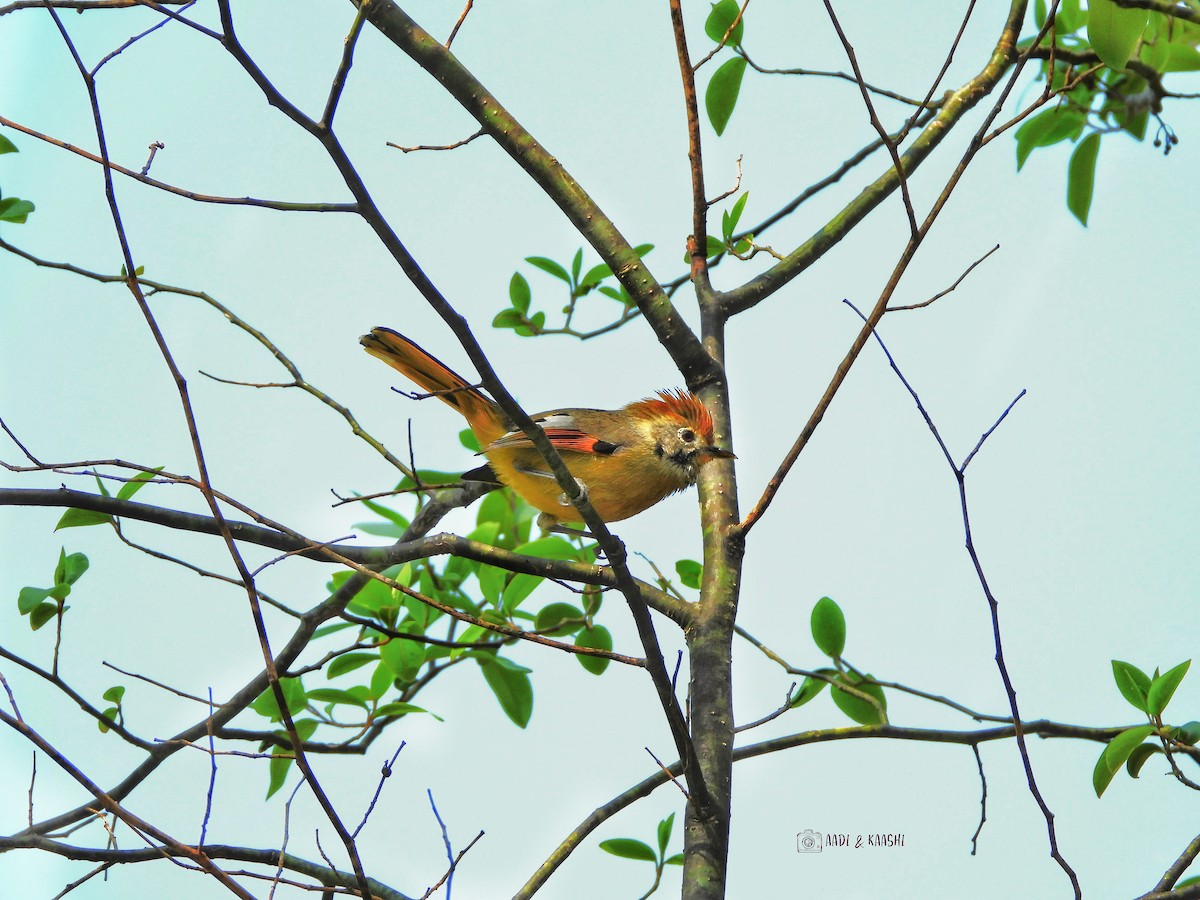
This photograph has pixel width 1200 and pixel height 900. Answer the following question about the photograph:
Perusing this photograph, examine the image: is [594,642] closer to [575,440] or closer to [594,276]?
[575,440]

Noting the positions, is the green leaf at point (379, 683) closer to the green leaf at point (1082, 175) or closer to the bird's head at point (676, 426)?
the bird's head at point (676, 426)

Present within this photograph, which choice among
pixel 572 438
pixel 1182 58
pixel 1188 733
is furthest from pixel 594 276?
pixel 1188 733

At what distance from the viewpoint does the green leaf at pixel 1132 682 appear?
11.6ft

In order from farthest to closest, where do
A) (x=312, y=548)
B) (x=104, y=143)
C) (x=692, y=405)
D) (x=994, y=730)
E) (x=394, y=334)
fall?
1. (x=692, y=405)
2. (x=394, y=334)
3. (x=994, y=730)
4. (x=312, y=548)
5. (x=104, y=143)

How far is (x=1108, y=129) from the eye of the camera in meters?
4.29

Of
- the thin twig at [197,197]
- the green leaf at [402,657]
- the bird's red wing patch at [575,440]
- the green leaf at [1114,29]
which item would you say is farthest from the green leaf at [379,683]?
the green leaf at [1114,29]

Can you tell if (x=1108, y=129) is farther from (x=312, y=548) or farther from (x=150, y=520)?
(x=150, y=520)

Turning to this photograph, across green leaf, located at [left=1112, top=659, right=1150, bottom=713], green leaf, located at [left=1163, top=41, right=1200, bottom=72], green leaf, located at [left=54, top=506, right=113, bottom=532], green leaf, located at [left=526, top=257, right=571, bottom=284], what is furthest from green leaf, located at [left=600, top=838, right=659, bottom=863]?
green leaf, located at [left=1163, top=41, right=1200, bottom=72]

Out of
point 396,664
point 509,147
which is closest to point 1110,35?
point 509,147

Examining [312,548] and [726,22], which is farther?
[726,22]

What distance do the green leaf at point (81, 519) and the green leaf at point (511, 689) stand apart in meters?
1.44

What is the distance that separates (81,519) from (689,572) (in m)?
2.24

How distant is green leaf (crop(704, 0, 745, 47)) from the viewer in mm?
4090

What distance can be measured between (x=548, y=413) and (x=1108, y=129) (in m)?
2.72
